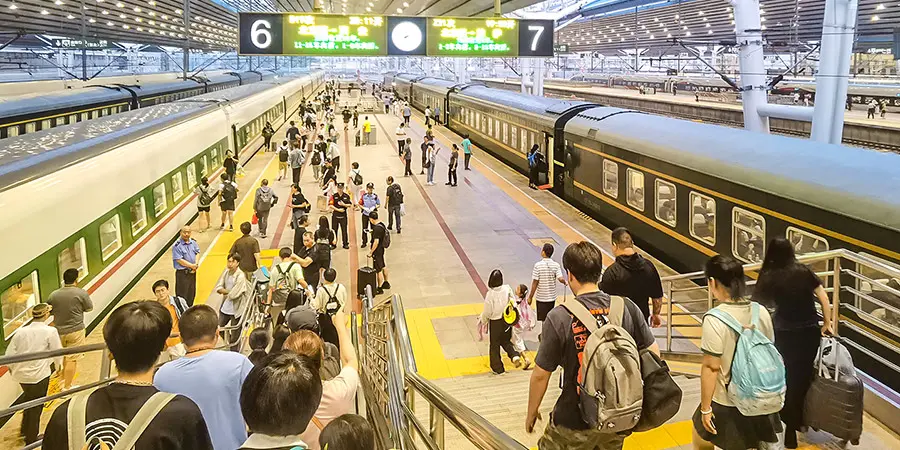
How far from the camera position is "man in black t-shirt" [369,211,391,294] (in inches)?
457

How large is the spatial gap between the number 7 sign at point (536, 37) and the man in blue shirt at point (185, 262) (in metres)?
9.79

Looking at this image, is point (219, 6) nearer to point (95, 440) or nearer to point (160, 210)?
point (160, 210)

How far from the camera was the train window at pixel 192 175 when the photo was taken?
16.9 meters

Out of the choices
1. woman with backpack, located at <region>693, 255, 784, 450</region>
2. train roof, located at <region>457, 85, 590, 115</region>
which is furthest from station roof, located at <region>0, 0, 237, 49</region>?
woman with backpack, located at <region>693, 255, 784, 450</region>

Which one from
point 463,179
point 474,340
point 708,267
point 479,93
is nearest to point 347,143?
point 479,93

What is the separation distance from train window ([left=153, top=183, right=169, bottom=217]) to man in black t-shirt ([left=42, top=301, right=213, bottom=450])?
37.9 ft

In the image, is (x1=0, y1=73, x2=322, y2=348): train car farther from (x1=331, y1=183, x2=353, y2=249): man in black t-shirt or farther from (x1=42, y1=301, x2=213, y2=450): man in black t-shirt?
(x1=42, y1=301, x2=213, y2=450): man in black t-shirt

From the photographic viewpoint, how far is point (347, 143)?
32.8 meters

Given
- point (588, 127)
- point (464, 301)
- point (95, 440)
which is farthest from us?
point (588, 127)

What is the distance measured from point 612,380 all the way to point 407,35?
A: 561 inches

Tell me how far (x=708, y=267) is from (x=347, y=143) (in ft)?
96.9

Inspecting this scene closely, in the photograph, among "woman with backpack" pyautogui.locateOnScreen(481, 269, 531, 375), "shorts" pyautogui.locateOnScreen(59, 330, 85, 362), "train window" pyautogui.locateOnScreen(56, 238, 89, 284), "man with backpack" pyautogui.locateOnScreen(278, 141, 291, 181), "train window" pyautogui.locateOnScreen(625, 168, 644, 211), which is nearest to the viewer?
"shorts" pyautogui.locateOnScreen(59, 330, 85, 362)

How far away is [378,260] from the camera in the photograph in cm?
1180

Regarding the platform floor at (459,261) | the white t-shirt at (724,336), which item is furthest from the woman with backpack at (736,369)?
the platform floor at (459,261)
